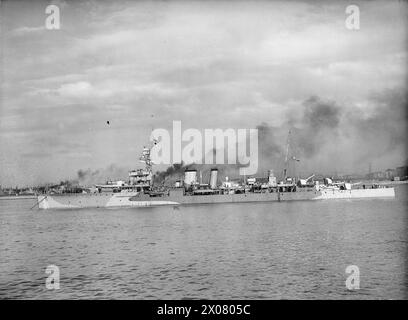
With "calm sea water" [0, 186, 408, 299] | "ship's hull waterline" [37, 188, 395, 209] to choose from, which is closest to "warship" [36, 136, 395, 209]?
"ship's hull waterline" [37, 188, 395, 209]

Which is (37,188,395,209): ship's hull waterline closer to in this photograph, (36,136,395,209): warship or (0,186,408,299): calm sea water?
(36,136,395,209): warship

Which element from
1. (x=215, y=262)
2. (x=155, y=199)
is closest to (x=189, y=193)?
(x=155, y=199)

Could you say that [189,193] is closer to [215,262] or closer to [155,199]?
[155,199]

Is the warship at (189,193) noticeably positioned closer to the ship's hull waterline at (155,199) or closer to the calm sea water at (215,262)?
the ship's hull waterline at (155,199)

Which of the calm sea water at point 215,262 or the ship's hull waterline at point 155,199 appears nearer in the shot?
the calm sea water at point 215,262

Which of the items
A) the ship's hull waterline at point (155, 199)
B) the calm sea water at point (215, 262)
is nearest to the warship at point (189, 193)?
the ship's hull waterline at point (155, 199)
